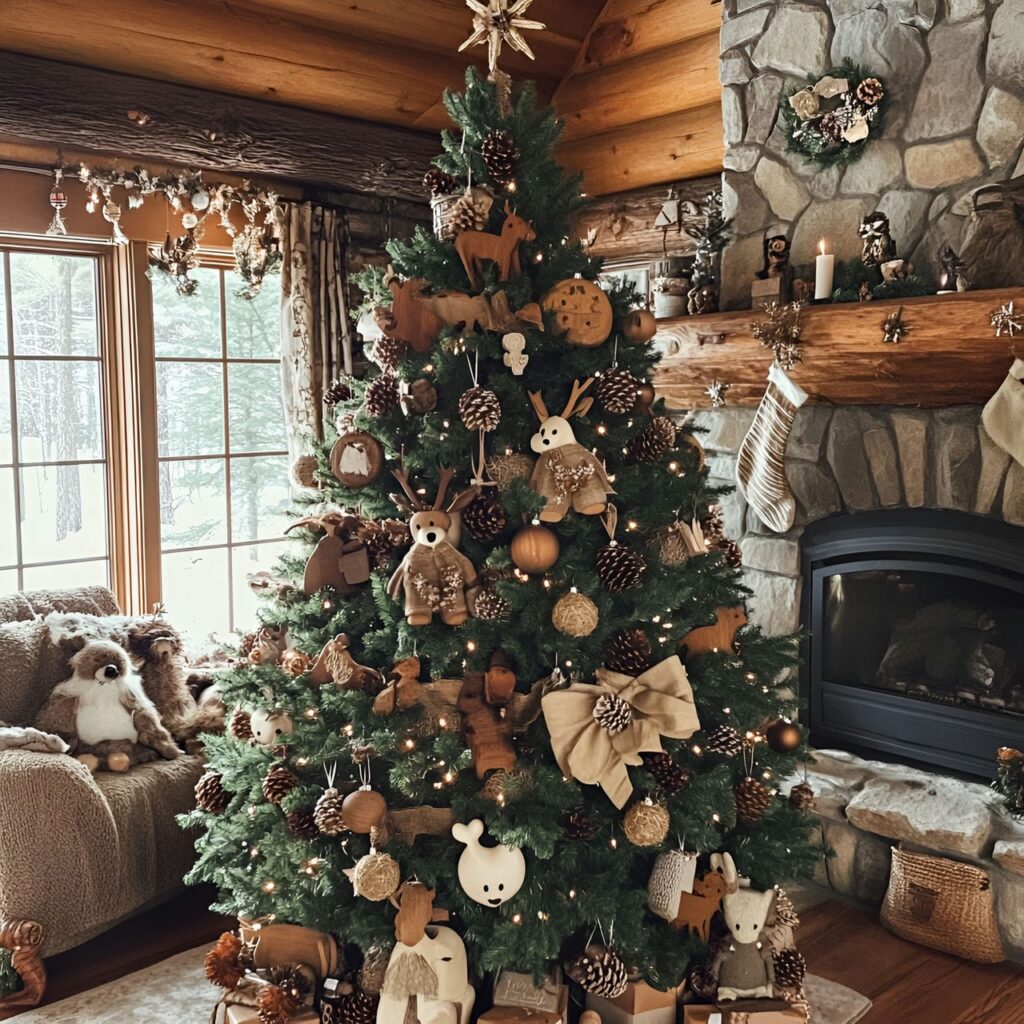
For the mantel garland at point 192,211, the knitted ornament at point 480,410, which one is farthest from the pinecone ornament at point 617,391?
the mantel garland at point 192,211

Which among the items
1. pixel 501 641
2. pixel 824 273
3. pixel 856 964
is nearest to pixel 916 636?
pixel 856 964

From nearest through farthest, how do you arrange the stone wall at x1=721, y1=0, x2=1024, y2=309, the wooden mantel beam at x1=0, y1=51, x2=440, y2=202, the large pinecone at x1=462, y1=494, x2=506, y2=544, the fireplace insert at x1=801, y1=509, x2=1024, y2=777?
the large pinecone at x1=462, y1=494, x2=506, y2=544 → the stone wall at x1=721, y1=0, x2=1024, y2=309 → the fireplace insert at x1=801, y1=509, x2=1024, y2=777 → the wooden mantel beam at x1=0, y1=51, x2=440, y2=202

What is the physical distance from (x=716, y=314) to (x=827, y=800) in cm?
152

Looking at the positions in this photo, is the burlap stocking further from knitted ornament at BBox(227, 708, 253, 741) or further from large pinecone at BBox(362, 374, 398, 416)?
knitted ornament at BBox(227, 708, 253, 741)

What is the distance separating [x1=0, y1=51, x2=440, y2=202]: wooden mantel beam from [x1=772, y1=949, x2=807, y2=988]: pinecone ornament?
316 cm

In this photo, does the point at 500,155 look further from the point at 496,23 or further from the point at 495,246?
the point at 496,23

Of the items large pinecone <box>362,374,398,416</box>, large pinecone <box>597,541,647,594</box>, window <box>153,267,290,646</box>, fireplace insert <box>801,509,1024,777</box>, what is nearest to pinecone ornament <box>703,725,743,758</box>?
large pinecone <box>597,541,647,594</box>

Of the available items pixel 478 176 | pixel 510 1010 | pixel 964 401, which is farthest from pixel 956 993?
pixel 478 176

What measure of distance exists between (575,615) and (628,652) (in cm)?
16

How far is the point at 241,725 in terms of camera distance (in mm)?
2178

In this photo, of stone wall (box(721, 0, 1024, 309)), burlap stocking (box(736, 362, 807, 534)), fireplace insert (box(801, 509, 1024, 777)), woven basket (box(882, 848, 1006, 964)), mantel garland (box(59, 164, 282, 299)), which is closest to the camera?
woven basket (box(882, 848, 1006, 964))

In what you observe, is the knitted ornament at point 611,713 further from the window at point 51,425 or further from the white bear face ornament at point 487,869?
the window at point 51,425

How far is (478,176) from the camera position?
2041 mm

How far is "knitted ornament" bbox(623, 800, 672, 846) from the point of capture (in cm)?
191
